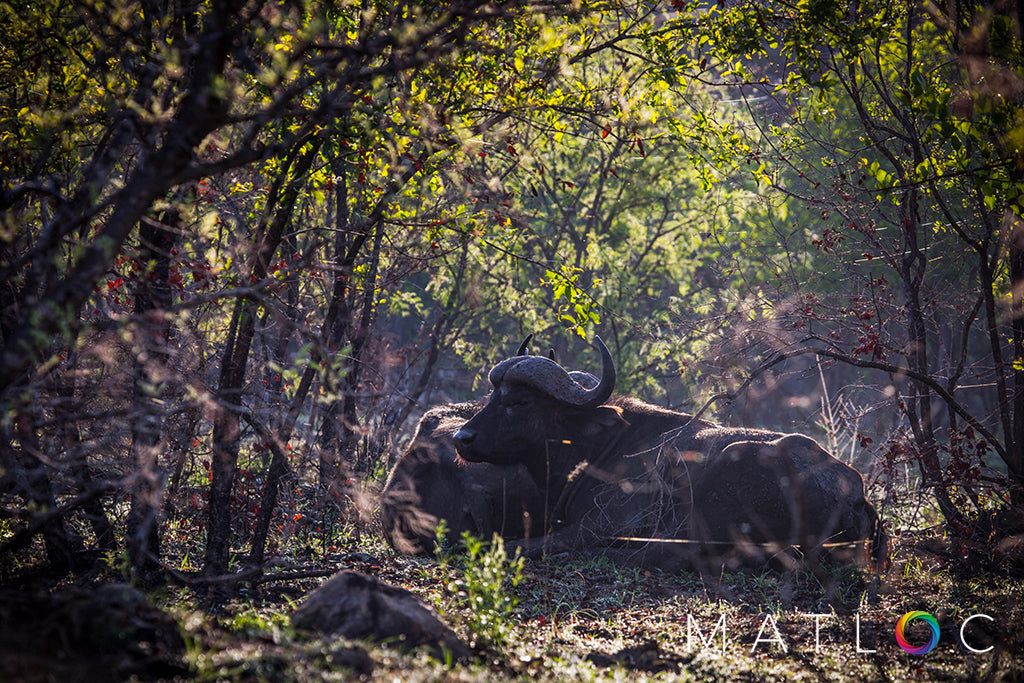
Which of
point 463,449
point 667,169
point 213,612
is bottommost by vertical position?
point 213,612

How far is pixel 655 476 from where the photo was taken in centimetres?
695

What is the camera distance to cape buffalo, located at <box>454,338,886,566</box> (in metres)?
6.31

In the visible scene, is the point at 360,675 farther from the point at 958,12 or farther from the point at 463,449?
the point at 958,12

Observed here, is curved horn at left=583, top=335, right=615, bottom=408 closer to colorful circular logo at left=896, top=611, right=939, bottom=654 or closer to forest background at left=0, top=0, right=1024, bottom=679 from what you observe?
forest background at left=0, top=0, right=1024, bottom=679

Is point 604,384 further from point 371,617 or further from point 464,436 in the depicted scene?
point 371,617

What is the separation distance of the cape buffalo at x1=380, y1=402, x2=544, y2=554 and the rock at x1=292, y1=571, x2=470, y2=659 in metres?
3.04

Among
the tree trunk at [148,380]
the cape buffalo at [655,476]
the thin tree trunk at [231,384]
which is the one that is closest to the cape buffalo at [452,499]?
the cape buffalo at [655,476]

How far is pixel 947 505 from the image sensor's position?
664cm

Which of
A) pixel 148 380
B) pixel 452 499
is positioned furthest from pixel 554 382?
pixel 148 380

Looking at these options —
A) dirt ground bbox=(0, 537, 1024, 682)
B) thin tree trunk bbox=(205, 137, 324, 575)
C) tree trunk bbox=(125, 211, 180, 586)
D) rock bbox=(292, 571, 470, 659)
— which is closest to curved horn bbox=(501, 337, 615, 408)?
dirt ground bbox=(0, 537, 1024, 682)

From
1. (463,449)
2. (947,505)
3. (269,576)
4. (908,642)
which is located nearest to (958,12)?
(947,505)

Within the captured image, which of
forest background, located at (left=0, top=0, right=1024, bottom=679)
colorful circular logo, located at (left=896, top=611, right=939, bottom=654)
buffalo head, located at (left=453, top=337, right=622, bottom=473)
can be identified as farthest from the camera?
buffalo head, located at (left=453, top=337, right=622, bottom=473)

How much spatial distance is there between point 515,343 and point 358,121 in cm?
1137

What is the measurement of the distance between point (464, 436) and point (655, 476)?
1.78 metres
